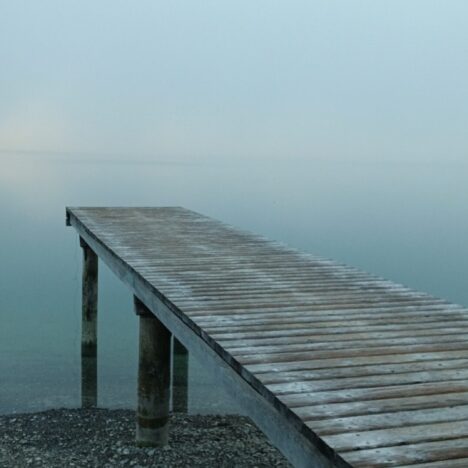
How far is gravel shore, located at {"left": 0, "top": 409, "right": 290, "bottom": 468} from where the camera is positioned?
6895 millimetres

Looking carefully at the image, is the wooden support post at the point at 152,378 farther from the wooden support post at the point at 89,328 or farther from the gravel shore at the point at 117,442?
the wooden support post at the point at 89,328

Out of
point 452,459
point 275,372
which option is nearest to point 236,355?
point 275,372

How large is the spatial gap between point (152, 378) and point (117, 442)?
3.72ft

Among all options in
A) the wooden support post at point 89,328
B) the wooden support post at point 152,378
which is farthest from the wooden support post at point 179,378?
the wooden support post at point 152,378

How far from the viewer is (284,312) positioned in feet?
16.6

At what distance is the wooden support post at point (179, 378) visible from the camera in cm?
1026

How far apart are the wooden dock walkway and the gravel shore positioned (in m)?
1.58

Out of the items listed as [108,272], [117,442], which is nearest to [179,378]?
[117,442]

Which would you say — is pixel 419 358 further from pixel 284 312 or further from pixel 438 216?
pixel 438 216

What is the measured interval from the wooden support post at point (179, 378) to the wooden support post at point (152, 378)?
121 inches

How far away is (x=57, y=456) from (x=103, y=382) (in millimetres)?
4387

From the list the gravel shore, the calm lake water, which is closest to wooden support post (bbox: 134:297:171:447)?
the gravel shore

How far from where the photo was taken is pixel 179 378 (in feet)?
35.8

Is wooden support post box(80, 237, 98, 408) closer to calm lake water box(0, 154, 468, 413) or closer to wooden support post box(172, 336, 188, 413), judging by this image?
calm lake water box(0, 154, 468, 413)
